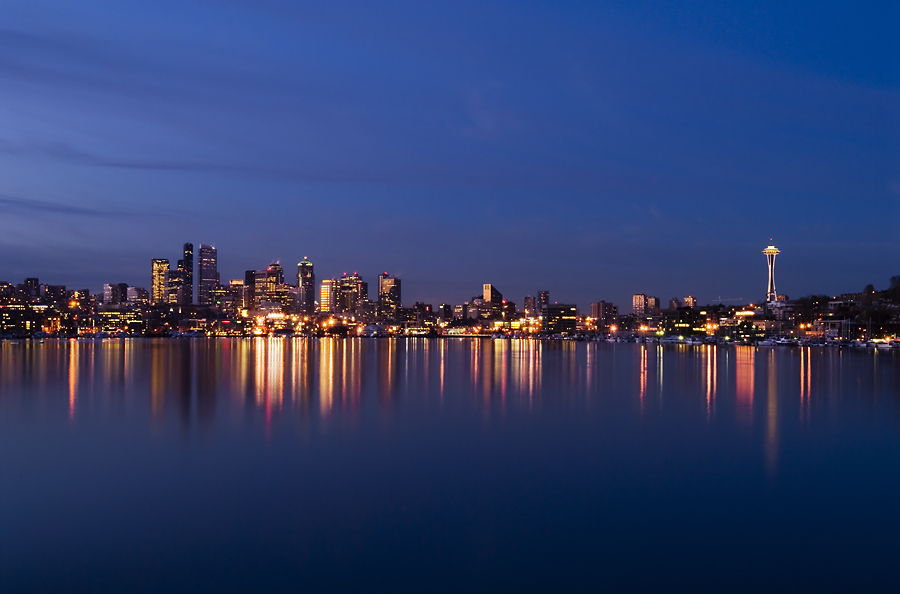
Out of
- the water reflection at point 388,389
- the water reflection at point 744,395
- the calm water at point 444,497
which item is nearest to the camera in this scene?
the calm water at point 444,497

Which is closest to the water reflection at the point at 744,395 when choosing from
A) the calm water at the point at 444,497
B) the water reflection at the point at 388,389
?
the water reflection at the point at 388,389

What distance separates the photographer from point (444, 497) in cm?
1259

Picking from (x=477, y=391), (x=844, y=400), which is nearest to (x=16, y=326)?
(x=477, y=391)

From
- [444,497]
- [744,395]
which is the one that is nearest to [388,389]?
[744,395]

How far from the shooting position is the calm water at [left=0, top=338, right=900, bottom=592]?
29.6 feet

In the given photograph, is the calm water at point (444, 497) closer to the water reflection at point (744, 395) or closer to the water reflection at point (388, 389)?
the water reflection at point (744, 395)

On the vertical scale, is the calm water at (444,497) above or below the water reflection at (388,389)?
above

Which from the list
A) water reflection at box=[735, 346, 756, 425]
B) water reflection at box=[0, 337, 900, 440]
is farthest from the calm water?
water reflection at box=[0, 337, 900, 440]

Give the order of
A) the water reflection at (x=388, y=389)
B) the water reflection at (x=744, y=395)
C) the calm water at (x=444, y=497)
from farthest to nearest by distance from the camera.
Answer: the water reflection at (x=388, y=389)
the water reflection at (x=744, y=395)
the calm water at (x=444, y=497)

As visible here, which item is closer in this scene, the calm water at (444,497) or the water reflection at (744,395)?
the calm water at (444,497)

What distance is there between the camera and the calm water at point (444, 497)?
29.6ft

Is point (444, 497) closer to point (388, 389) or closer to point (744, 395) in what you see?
point (388, 389)

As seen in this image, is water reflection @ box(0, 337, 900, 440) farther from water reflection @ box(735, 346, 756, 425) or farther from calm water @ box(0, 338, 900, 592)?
calm water @ box(0, 338, 900, 592)

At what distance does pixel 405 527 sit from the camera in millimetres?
10773
